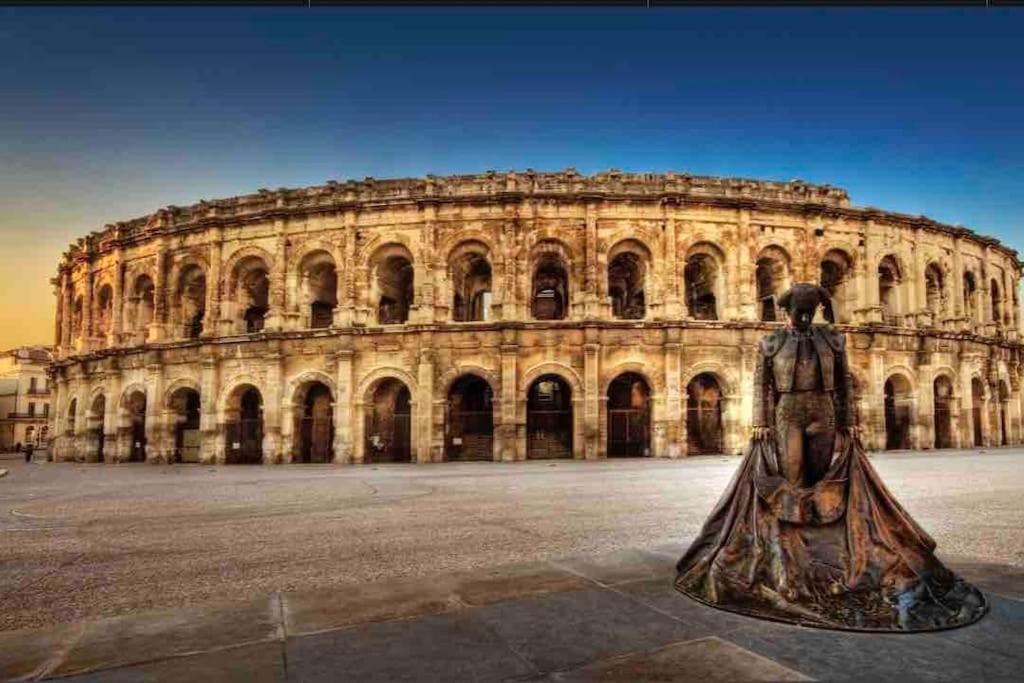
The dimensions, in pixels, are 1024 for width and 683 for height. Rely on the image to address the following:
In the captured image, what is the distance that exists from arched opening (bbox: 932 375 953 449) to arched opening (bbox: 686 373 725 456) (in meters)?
10.0

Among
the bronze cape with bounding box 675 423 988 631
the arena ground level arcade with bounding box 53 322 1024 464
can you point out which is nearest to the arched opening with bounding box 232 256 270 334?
the arena ground level arcade with bounding box 53 322 1024 464

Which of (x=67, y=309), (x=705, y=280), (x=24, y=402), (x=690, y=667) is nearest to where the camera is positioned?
(x=690, y=667)

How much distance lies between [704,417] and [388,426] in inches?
519

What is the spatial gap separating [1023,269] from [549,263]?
27616 millimetres

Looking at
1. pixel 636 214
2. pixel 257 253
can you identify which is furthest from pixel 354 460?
pixel 636 214

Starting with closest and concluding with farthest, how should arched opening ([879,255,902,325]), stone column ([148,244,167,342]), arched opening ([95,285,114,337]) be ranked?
stone column ([148,244,167,342]) → arched opening ([879,255,902,325]) → arched opening ([95,285,114,337])

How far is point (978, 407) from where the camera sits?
26.6 metres

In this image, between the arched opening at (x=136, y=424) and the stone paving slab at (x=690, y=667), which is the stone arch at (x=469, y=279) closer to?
the arched opening at (x=136, y=424)

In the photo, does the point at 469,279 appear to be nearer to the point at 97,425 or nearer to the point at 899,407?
the point at 97,425

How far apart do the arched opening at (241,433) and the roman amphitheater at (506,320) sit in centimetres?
10

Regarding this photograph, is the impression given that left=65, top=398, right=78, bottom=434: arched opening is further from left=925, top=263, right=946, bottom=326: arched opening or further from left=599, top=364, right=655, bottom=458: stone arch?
left=925, top=263, right=946, bottom=326: arched opening

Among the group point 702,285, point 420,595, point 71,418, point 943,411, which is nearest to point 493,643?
point 420,595

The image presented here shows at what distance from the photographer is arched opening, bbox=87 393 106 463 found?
2658 cm

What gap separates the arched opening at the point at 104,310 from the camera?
27.9m
